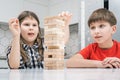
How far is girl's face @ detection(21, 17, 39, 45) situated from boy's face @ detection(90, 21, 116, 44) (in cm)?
31

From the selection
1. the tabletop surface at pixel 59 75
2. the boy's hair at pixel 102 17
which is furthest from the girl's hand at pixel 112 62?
the tabletop surface at pixel 59 75

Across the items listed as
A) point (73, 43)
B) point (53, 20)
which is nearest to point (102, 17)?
point (53, 20)

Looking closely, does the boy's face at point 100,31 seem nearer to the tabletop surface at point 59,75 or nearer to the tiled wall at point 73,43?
the tabletop surface at point 59,75

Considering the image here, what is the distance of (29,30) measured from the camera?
1.16 metres

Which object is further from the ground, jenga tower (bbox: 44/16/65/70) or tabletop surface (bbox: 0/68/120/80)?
jenga tower (bbox: 44/16/65/70)

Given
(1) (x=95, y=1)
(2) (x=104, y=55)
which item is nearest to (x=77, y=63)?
(2) (x=104, y=55)

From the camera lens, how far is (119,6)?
6.68 ft

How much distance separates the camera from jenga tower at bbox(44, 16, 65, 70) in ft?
2.12

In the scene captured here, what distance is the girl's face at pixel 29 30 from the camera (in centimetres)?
116

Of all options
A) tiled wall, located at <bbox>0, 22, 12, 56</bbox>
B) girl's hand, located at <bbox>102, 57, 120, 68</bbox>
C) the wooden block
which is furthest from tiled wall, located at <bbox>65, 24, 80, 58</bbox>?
the wooden block

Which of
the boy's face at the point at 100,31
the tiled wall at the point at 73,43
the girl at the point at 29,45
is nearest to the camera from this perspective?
the girl at the point at 29,45

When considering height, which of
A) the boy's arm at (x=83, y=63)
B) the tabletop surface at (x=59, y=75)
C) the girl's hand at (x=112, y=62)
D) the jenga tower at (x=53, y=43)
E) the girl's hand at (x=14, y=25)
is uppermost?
the girl's hand at (x=14, y=25)

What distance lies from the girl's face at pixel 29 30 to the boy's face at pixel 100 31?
307 millimetres

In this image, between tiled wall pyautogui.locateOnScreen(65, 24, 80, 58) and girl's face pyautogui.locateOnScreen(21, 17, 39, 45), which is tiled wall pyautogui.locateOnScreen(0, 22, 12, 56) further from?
girl's face pyautogui.locateOnScreen(21, 17, 39, 45)
